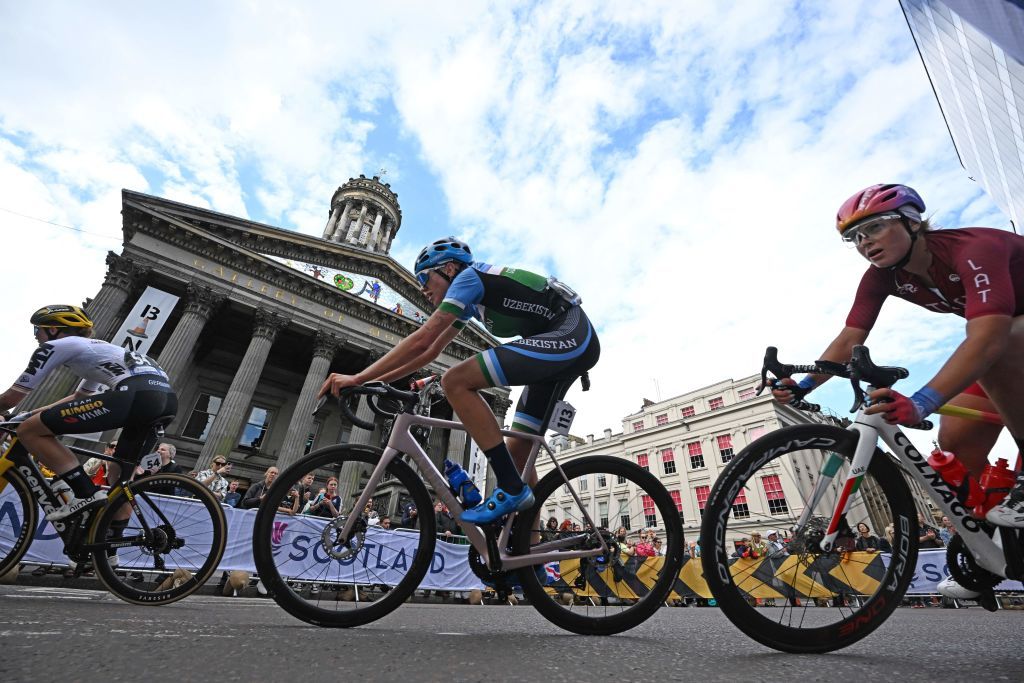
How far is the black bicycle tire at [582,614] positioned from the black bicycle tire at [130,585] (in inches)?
83.6

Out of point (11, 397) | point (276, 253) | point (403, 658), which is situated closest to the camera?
point (403, 658)

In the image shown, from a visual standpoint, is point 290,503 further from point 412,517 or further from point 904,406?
point 904,406

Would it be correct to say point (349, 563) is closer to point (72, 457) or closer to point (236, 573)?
point (72, 457)

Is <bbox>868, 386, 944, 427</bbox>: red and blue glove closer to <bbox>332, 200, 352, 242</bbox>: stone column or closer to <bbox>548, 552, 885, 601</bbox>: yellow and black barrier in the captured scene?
<bbox>548, 552, 885, 601</bbox>: yellow and black barrier

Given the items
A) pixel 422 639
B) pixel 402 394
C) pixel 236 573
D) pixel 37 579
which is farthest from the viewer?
pixel 236 573

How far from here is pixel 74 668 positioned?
3.23 feet

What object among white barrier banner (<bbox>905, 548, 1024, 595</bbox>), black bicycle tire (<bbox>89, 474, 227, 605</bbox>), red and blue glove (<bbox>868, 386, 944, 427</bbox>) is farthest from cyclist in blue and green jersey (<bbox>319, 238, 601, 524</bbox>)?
white barrier banner (<bbox>905, 548, 1024, 595</bbox>)

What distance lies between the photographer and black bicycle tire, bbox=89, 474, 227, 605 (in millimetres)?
3061

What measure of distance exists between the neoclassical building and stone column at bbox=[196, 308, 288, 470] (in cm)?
5

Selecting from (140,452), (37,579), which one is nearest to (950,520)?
(140,452)

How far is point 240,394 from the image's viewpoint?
1833cm

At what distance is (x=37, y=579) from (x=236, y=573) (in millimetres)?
2059

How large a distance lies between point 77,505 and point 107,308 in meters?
17.7

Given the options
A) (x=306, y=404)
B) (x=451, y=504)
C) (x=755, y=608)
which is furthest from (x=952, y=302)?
(x=306, y=404)
